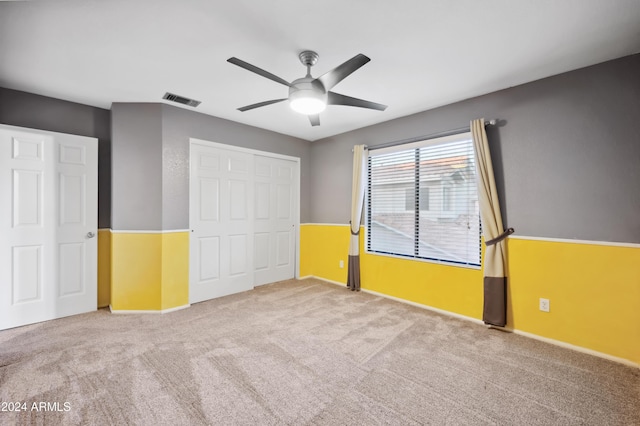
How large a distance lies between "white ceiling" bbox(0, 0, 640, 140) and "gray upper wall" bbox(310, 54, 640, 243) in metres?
0.17

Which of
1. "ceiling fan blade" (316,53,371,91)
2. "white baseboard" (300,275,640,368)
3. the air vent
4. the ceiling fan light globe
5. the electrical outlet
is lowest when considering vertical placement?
"white baseboard" (300,275,640,368)

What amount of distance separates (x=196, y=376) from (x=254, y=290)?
2.18m

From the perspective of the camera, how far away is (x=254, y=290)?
424 cm

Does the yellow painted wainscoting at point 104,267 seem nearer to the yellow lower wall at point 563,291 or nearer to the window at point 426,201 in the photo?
the window at point 426,201

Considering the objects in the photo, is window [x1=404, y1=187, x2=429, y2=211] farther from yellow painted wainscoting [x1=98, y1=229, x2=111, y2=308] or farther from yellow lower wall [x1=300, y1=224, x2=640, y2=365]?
yellow painted wainscoting [x1=98, y1=229, x2=111, y2=308]

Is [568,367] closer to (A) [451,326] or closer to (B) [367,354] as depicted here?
(A) [451,326]

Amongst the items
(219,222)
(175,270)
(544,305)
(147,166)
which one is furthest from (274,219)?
(544,305)

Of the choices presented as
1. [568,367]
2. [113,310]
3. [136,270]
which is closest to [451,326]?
[568,367]

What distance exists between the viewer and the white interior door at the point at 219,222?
145 inches

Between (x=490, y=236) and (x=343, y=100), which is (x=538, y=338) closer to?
(x=490, y=236)

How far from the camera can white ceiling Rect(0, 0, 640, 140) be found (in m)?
1.78

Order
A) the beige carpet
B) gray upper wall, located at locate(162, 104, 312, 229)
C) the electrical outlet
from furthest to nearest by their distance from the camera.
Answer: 1. gray upper wall, located at locate(162, 104, 312, 229)
2. the electrical outlet
3. the beige carpet

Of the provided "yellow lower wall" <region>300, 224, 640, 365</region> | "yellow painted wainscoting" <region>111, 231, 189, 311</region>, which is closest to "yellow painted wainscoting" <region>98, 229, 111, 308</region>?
"yellow painted wainscoting" <region>111, 231, 189, 311</region>

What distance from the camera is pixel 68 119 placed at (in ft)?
10.9
